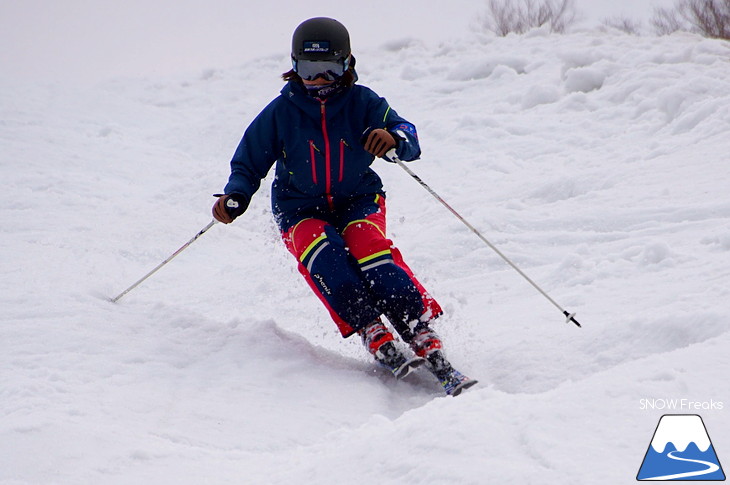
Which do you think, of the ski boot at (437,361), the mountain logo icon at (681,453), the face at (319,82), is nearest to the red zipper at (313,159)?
the face at (319,82)

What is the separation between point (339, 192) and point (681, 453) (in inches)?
95.9

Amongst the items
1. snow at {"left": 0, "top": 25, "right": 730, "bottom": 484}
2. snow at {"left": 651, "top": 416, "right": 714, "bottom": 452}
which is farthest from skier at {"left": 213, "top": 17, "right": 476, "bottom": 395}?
snow at {"left": 651, "top": 416, "right": 714, "bottom": 452}

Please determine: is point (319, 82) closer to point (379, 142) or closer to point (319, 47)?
point (319, 47)

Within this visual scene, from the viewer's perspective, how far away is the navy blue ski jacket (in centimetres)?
391

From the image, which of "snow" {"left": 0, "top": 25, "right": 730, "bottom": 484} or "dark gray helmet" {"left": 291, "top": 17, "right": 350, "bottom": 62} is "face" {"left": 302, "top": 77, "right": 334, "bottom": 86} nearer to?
"dark gray helmet" {"left": 291, "top": 17, "right": 350, "bottom": 62}

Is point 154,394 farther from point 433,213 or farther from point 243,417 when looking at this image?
point 433,213

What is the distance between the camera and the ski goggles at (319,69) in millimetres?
3805

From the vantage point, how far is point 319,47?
Answer: 3756 millimetres

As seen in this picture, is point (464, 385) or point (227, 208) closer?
point (464, 385)

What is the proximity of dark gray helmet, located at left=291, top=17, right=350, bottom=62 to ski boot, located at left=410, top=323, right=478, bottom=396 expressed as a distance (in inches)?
56.9

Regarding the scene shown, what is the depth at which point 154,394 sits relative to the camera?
3213 millimetres

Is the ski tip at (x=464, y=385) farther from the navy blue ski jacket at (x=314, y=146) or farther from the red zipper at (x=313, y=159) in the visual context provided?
the red zipper at (x=313, y=159)

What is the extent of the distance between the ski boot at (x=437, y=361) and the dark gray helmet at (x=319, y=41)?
1446 mm

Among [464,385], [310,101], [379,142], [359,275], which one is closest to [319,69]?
[310,101]
